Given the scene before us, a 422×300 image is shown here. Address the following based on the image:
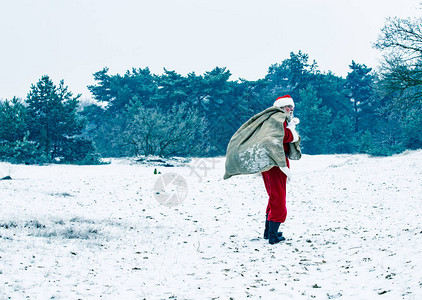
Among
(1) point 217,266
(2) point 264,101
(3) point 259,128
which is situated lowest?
(1) point 217,266

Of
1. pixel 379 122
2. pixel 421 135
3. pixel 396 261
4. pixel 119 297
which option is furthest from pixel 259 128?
pixel 379 122

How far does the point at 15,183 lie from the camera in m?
12.5

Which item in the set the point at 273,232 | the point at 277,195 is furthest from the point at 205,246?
the point at 277,195

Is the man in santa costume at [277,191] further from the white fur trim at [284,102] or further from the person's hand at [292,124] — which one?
the white fur trim at [284,102]

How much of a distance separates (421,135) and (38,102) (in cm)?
3164

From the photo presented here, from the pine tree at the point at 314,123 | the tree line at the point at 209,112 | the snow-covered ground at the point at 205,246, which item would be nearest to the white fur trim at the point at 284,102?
the snow-covered ground at the point at 205,246

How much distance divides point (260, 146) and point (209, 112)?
32062mm

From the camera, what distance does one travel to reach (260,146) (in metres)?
6.02

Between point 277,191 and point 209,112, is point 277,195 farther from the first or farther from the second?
point 209,112

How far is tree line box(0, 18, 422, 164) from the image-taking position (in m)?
21.8

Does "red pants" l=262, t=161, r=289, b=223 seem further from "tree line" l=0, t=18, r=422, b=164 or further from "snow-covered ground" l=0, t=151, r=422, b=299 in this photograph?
"tree line" l=0, t=18, r=422, b=164

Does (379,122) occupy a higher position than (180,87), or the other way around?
(180,87)

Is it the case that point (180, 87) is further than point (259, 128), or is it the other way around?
point (180, 87)

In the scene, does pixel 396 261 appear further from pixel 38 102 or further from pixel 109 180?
pixel 38 102
